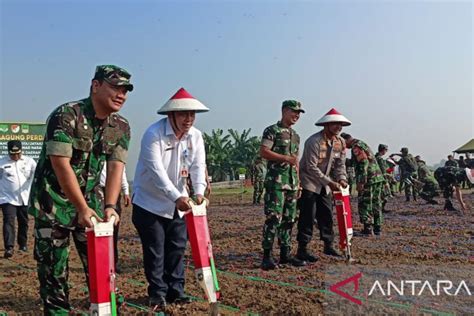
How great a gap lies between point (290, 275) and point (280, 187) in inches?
39.9

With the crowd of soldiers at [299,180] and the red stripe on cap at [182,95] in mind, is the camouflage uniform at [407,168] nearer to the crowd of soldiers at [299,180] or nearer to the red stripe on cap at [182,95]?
the crowd of soldiers at [299,180]

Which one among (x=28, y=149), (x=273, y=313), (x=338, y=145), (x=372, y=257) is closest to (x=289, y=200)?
(x=338, y=145)

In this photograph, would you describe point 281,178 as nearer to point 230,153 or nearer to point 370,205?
point 370,205

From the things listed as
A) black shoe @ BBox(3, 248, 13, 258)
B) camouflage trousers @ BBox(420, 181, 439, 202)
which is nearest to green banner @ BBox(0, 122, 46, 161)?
black shoe @ BBox(3, 248, 13, 258)

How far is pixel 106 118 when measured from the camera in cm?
349

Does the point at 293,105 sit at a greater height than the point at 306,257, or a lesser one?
greater

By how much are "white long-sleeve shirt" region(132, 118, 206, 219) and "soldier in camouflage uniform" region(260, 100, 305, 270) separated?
5.31 ft

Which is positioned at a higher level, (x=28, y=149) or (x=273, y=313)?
(x=28, y=149)

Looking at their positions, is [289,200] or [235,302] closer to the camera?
[235,302]

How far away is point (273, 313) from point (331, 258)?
264 centimetres

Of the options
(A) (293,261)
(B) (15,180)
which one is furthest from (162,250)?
(B) (15,180)

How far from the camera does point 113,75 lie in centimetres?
330

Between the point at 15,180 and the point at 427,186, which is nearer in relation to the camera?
the point at 15,180

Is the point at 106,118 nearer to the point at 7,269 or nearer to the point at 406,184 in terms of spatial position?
the point at 7,269
